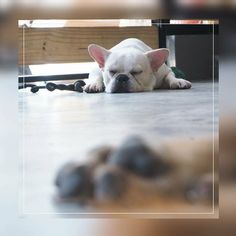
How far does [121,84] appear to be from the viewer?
103cm

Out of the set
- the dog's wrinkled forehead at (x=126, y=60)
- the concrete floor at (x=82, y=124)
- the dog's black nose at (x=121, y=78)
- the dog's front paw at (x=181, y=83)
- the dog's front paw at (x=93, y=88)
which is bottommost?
the concrete floor at (x=82, y=124)

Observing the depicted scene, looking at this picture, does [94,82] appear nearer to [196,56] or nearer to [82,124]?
[82,124]

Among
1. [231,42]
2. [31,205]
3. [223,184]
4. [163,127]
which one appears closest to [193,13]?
[231,42]

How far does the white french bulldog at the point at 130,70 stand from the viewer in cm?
101

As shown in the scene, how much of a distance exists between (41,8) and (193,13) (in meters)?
0.31

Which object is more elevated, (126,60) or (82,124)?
(126,60)

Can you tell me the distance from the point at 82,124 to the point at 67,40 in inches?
6.9

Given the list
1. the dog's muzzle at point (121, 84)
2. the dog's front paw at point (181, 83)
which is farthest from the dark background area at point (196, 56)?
the dog's muzzle at point (121, 84)

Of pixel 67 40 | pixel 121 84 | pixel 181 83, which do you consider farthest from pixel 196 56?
pixel 67 40

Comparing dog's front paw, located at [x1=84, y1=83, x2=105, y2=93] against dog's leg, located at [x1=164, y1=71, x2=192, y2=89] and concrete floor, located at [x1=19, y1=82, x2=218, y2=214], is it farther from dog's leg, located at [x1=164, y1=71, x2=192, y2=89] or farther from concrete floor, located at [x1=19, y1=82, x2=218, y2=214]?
dog's leg, located at [x1=164, y1=71, x2=192, y2=89]

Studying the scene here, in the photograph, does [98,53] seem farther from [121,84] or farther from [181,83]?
[181,83]

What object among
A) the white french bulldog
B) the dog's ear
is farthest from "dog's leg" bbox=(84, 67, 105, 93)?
the dog's ear

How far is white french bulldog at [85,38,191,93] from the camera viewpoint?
101 centimetres

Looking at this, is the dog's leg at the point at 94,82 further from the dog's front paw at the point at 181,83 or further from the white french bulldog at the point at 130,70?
the dog's front paw at the point at 181,83
